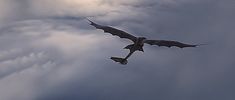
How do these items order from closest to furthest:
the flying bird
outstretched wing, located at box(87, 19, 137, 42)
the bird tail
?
the flying bird < outstretched wing, located at box(87, 19, 137, 42) < the bird tail

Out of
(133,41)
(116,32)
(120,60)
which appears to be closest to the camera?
(133,41)

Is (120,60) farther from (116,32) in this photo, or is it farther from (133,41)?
(116,32)

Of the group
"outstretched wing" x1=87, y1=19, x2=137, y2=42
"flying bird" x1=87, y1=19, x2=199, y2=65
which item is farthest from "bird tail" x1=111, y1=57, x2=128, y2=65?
"outstretched wing" x1=87, y1=19, x2=137, y2=42

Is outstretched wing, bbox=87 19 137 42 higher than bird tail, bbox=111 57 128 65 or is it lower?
higher

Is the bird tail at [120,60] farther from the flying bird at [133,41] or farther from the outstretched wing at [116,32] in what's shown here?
the outstretched wing at [116,32]

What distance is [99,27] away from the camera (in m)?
37.7

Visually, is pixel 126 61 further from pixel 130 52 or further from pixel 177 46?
pixel 177 46

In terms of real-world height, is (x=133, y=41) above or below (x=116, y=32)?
below

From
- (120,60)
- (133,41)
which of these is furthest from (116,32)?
(120,60)

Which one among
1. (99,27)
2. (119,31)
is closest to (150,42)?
(119,31)

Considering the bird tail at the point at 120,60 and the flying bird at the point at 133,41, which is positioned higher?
the flying bird at the point at 133,41

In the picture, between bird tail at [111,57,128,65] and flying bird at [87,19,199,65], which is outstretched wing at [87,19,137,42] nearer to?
flying bird at [87,19,199,65]

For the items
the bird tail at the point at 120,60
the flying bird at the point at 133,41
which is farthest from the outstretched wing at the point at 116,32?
the bird tail at the point at 120,60

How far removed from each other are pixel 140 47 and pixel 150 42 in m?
1.83
